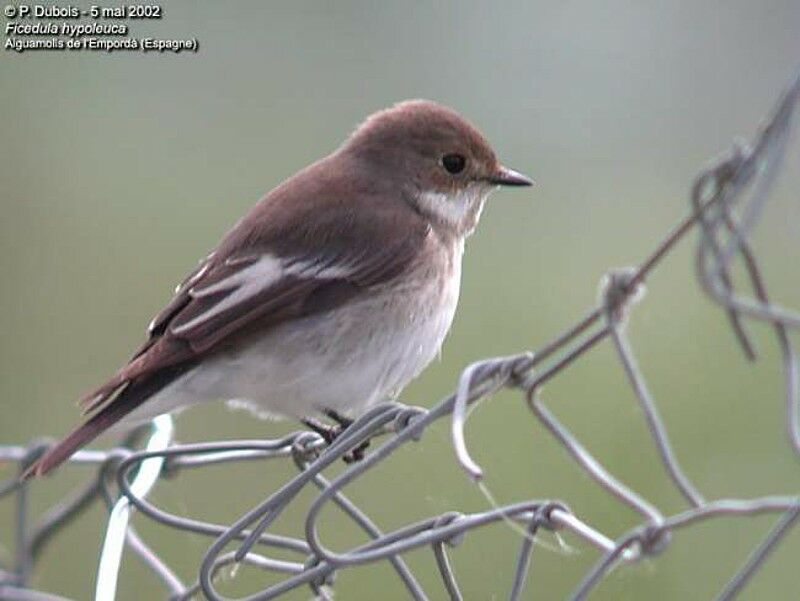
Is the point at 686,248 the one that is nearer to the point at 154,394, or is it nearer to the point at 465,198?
the point at 465,198

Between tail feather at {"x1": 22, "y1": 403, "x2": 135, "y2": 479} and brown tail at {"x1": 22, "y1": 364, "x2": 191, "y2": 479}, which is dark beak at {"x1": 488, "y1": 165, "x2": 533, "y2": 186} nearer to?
brown tail at {"x1": 22, "y1": 364, "x2": 191, "y2": 479}

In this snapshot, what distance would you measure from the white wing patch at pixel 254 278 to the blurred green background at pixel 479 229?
78 cm

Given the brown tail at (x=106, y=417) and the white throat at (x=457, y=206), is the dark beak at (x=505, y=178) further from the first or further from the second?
the brown tail at (x=106, y=417)

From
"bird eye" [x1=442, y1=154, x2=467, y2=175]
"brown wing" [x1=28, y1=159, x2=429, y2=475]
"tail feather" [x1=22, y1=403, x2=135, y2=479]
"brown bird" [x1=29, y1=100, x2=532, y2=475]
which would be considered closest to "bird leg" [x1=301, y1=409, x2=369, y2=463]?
"brown bird" [x1=29, y1=100, x2=532, y2=475]

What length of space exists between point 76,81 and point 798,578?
493cm

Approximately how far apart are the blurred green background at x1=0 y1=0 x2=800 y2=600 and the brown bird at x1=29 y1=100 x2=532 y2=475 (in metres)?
0.58

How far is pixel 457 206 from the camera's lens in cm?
402

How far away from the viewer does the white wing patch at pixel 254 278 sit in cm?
352

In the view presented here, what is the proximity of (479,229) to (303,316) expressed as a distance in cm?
266

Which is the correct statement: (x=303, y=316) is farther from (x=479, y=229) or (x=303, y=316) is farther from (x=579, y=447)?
(x=479, y=229)

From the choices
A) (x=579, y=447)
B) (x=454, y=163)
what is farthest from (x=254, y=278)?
(x=579, y=447)

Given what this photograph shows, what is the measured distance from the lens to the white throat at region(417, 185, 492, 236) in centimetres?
398

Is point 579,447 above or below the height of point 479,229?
above

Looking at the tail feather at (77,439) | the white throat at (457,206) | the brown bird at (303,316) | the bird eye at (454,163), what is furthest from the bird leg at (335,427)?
the bird eye at (454,163)
